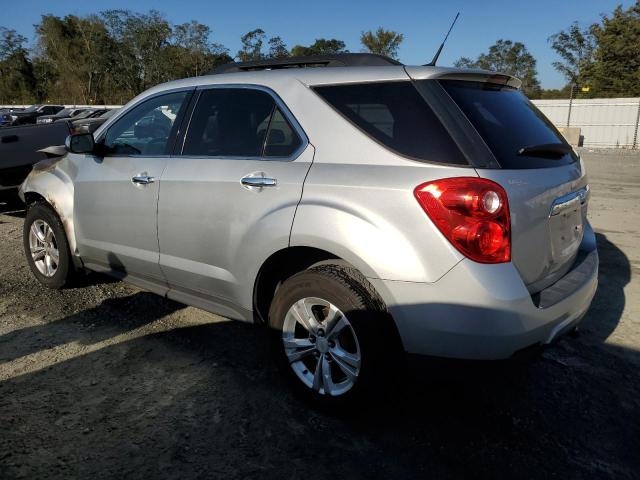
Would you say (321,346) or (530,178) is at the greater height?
(530,178)

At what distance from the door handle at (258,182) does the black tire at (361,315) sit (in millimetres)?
507

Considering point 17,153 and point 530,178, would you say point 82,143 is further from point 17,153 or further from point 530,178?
point 17,153

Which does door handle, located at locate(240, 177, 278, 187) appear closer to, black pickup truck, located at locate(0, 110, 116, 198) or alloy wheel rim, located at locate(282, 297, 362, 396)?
alloy wheel rim, located at locate(282, 297, 362, 396)

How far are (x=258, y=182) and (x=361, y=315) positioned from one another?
93cm

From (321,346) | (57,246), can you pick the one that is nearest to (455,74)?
(321,346)

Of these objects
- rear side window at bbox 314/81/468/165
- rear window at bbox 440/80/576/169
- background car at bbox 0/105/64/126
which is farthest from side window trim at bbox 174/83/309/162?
background car at bbox 0/105/64/126

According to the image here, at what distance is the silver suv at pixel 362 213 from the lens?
2.22 m

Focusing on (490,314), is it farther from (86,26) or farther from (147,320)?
(86,26)

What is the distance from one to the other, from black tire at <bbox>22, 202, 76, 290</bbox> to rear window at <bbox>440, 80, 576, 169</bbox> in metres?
3.33

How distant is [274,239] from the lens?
2.70m

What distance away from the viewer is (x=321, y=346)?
2.67 m

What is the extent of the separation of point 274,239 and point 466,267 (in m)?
1.01

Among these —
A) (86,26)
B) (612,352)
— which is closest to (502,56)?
(86,26)

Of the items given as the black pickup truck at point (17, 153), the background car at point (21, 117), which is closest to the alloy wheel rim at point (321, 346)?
the black pickup truck at point (17, 153)
